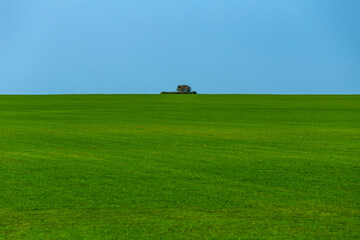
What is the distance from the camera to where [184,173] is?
7980mm

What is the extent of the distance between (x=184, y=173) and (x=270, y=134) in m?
6.81

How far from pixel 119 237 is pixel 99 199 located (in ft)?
4.74

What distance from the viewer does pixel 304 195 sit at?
656 cm

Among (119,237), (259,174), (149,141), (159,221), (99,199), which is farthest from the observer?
(149,141)

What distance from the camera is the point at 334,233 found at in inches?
197

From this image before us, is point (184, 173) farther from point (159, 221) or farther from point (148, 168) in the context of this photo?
point (159, 221)

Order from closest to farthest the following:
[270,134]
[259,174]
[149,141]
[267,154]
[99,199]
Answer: [99,199] → [259,174] → [267,154] → [149,141] → [270,134]

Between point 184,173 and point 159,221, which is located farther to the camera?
point 184,173

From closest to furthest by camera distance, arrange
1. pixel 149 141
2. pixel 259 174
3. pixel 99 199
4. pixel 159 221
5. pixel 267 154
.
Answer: pixel 159 221 < pixel 99 199 < pixel 259 174 < pixel 267 154 < pixel 149 141

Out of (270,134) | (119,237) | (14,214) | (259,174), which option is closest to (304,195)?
(259,174)

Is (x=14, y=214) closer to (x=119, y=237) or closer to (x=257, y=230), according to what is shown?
(x=119, y=237)

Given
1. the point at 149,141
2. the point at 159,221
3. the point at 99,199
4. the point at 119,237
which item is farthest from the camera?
the point at 149,141

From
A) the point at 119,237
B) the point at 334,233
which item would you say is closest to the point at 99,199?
the point at 119,237

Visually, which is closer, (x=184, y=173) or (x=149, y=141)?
(x=184, y=173)
